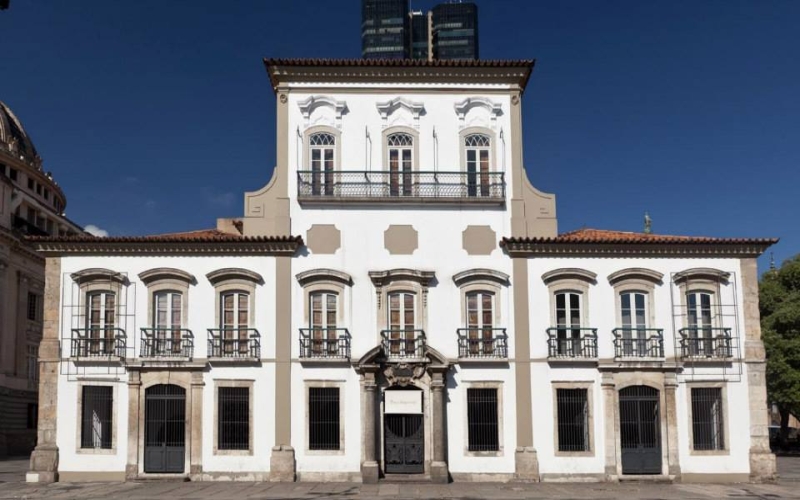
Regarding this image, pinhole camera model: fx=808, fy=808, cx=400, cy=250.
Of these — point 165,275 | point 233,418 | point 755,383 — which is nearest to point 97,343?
point 165,275

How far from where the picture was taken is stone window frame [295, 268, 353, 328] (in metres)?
26.1

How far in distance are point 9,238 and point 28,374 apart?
919cm

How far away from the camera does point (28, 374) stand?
50.2 m

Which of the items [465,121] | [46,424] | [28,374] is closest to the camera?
[46,424]

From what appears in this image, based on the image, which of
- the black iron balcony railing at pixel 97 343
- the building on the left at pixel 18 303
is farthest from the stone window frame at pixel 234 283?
the building on the left at pixel 18 303

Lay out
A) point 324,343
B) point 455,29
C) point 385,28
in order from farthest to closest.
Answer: point 455,29 < point 385,28 < point 324,343

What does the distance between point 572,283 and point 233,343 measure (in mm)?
11149

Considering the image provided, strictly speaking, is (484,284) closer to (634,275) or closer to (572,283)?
(572,283)

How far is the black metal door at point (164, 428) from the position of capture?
25.3 metres

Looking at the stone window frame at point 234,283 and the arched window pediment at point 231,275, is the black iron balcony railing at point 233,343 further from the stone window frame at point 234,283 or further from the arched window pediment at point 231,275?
the arched window pediment at point 231,275

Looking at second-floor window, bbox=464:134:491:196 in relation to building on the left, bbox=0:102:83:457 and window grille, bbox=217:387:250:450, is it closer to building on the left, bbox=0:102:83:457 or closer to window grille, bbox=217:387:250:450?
window grille, bbox=217:387:250:450

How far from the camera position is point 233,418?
25609mm

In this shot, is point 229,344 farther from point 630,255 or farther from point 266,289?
point 630,255

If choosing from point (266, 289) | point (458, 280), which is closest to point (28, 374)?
point (266, 289)
